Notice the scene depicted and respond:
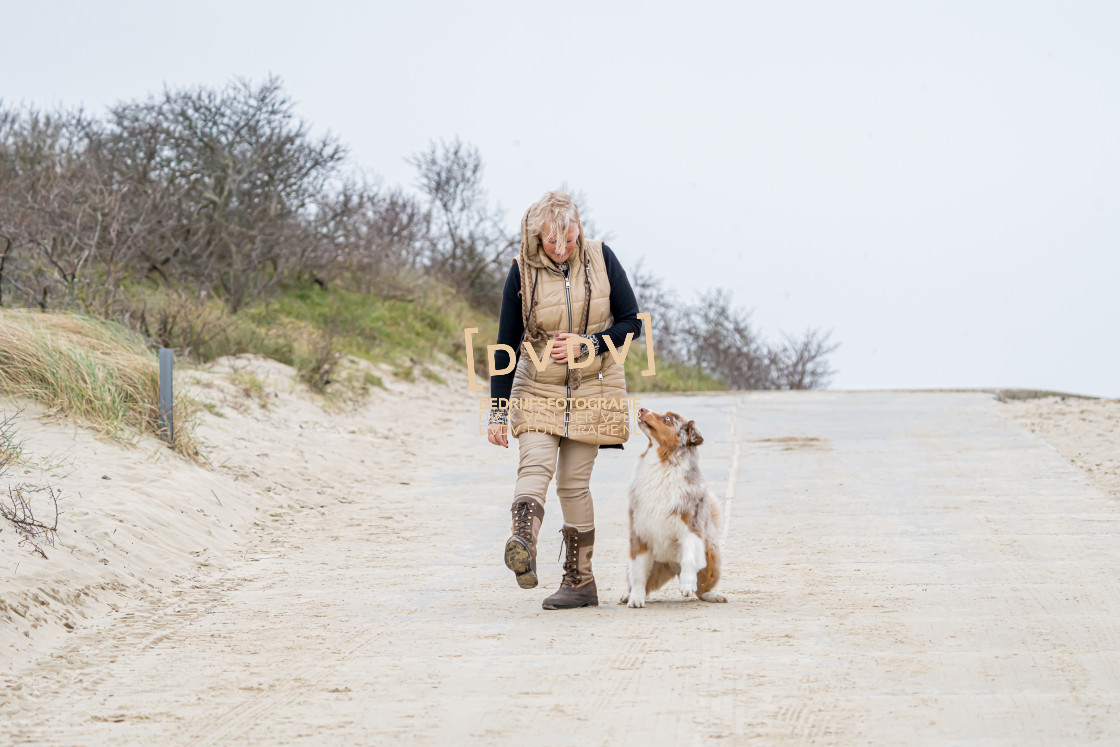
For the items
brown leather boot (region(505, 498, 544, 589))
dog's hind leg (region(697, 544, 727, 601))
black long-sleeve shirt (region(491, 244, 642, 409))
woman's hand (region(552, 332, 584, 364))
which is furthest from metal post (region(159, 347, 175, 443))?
dog's hind leg (region(697, 544, 727, 601))

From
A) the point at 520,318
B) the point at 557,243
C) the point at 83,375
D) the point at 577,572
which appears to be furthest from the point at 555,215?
the point at 83,375

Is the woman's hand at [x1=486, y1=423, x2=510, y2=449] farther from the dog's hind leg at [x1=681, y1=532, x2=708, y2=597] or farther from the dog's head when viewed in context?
the dog's hind leg at [x1=681, y1=532, x2=708, y2=597]

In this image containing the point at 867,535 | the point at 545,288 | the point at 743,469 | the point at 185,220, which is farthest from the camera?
the point at 185,220

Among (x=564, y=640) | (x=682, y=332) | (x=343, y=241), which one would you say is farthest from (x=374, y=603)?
(x=682, y=332)

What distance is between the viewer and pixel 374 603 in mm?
6293

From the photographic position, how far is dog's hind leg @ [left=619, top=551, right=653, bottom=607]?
6.03m

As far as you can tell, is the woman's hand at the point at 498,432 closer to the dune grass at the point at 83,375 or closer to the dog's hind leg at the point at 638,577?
the dog's hind leg at the point at 638,577

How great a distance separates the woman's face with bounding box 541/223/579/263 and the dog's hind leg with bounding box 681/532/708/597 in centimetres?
155

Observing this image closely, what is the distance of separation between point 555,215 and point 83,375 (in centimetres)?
555

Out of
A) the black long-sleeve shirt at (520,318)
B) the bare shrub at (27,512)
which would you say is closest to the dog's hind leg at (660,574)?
the black long-sleeve shirt at (520,318)

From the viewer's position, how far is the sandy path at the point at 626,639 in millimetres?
3980

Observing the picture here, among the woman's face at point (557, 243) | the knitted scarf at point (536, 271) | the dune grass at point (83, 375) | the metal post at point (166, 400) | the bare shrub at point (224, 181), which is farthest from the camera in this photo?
the bare shrub at point (224, 181)

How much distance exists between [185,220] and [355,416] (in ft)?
21.0

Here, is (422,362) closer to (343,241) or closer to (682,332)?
(343,241)
